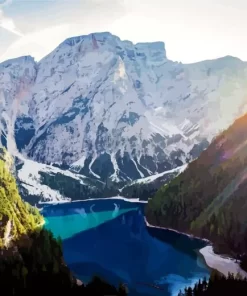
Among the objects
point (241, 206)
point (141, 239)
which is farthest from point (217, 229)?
point (141, 239)

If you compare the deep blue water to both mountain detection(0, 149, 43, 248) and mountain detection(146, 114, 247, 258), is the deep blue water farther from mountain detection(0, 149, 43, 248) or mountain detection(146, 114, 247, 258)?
mountain detection(0, 149, 43, 248)

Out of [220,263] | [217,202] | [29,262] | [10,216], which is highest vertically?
[10,216]

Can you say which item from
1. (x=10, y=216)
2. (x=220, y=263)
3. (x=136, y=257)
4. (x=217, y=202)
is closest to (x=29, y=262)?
(x=10, y=216)

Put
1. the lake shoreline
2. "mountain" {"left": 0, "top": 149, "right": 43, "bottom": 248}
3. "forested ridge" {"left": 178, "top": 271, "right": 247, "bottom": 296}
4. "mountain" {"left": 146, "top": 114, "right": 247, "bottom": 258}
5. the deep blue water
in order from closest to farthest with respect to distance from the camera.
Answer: "forested ridge" {"left": 178, "top": 271, "right": 247, "bottom": 296}
"mountain" {"left": 0, "top": 149, "right": 43, "bottom": 248}
the deep blue water
the lake shoreline
"mountain" {"left": 146, "top": 114, "right": 247, "bottom": 258}

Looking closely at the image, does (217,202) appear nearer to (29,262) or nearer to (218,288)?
Answer: (218,288)

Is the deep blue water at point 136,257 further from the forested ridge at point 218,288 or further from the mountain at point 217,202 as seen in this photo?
the forested ridge at point 218,288

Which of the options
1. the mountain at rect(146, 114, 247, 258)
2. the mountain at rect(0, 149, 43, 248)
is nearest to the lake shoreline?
the mountain at rect(146, 114, 247, 258)
